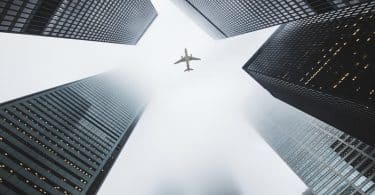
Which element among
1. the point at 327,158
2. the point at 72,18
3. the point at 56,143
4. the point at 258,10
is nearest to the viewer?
the point at 72,18

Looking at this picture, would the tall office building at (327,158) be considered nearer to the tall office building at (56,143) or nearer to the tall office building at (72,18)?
the tall office building at (56,143)

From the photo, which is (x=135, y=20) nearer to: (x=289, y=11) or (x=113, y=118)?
(x=113, y=118)

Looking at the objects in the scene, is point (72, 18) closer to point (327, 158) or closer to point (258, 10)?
point (258, 10)

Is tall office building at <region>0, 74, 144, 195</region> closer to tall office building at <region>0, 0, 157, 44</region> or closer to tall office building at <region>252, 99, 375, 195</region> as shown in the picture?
tall office building at <region>0, 0, 157, 44</region>

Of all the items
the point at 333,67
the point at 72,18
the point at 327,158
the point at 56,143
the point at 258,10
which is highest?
the point at 258,10

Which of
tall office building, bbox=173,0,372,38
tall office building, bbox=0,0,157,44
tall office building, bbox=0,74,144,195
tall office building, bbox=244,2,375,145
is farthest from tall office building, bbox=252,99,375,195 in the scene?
tall office building, bbox=0,0,157,44

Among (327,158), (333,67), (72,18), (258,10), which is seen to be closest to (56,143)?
(72,18)
